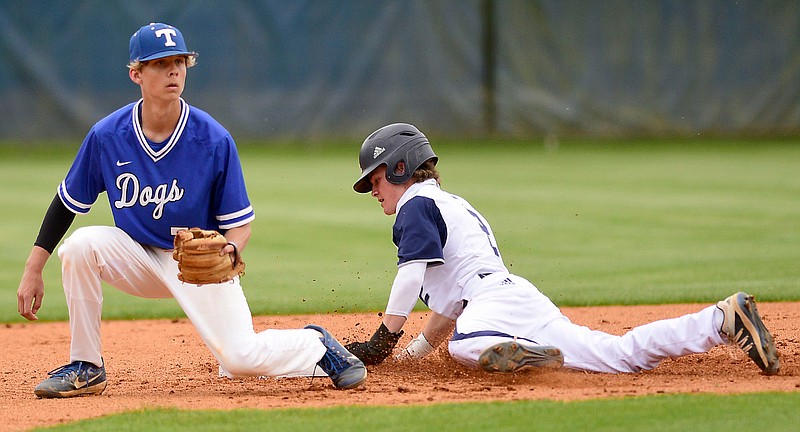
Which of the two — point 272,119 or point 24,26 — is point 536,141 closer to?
point 272,119

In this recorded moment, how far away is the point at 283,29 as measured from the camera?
19.0 m

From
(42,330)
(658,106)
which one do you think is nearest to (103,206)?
(42,330)

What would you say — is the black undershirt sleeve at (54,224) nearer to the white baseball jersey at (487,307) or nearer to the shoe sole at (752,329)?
the white baseball jersey at (487,307)

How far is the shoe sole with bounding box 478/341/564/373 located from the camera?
4281mm

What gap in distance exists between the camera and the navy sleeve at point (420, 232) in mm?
4562

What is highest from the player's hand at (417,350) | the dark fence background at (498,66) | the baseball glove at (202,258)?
the dark fence background at (498,66)

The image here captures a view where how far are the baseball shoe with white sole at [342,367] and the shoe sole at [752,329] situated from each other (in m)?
1.49

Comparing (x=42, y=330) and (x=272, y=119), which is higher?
(x=272, y=119)

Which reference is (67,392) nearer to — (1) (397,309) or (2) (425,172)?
(1) (397,309)

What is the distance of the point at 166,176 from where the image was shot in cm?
440

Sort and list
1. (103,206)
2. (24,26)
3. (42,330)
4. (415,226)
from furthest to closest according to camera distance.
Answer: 1. (24,26)
2. (103,206)
3. (42,330)
4. (415,226)

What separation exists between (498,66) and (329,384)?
49.4 feet

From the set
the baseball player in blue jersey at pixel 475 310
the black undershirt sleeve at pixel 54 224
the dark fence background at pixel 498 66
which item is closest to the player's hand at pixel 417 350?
the baseball player in blue jersey at pixel 475 310

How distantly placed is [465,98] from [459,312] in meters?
14.5
